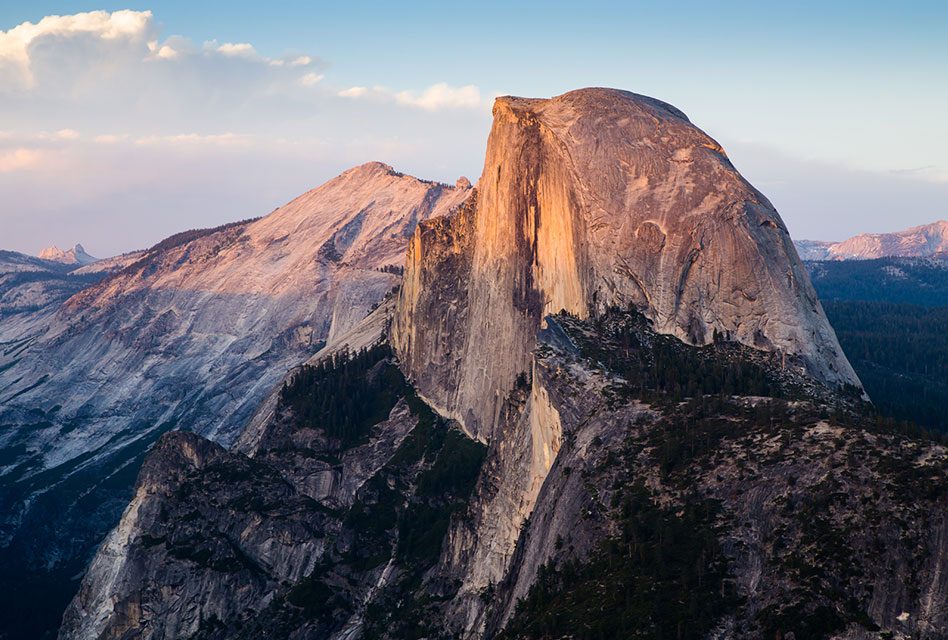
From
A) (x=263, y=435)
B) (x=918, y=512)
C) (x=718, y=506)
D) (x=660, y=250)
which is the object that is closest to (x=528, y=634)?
(x=718, y=506)

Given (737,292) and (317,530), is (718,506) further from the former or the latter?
(317,530)

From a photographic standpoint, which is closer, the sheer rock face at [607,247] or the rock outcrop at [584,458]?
the rock outcrop at [584,458]

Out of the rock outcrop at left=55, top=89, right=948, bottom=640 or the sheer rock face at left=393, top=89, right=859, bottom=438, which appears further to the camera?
the sheer rock face at left=393, top=89, right=859, bottom=438

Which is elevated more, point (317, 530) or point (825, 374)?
point (825, 374)

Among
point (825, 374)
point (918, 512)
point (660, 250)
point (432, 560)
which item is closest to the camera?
point (918, 512)

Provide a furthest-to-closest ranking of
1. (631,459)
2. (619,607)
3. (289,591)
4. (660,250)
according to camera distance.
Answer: (289,591), (660,250), (631,459), (619,607)

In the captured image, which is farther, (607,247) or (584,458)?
(607,247)

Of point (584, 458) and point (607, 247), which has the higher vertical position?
point (607, 247)

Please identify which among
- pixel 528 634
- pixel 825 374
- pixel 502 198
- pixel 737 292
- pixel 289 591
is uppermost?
pixel 502 198
